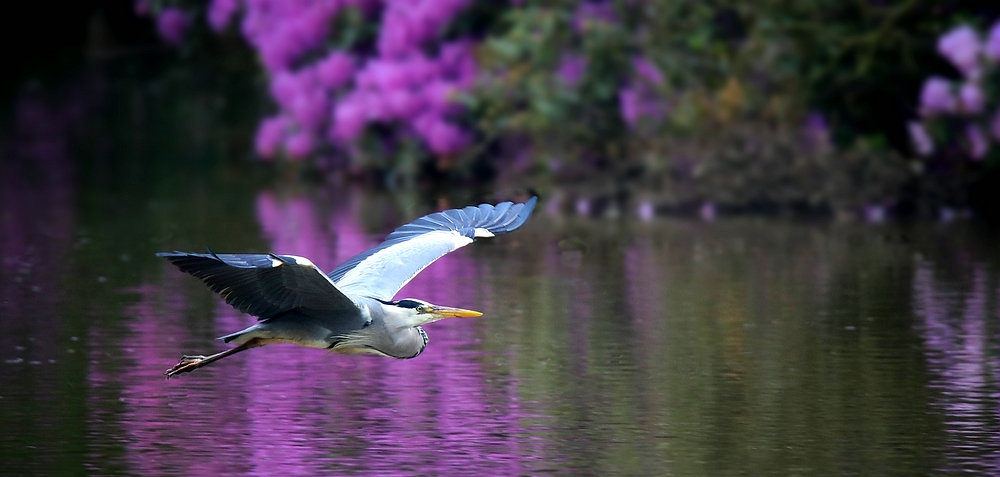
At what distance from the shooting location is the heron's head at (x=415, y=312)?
7.84 metres

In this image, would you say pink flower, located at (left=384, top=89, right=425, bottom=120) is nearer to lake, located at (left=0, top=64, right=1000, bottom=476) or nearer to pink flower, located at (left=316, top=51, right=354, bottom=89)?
pink flower, located at (left=316, top=51, right=354, bottom=89)

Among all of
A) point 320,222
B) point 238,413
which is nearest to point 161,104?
point 320,222

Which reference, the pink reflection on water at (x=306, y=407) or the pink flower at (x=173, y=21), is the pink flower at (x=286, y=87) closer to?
the pink flower at (x=173, y=21)

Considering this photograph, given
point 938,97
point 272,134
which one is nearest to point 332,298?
point 938,97

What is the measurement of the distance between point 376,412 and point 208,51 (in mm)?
22482

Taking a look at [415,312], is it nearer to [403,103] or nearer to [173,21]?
[403,103]

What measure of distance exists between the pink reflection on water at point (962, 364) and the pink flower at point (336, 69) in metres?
7.32

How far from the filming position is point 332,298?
24.7ft

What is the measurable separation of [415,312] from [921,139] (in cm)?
796

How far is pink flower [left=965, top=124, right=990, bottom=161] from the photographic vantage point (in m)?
14.5

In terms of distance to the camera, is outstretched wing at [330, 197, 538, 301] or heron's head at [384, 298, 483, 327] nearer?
heron's head at [384, 298, 483, 327]

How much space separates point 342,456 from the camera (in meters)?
7.07

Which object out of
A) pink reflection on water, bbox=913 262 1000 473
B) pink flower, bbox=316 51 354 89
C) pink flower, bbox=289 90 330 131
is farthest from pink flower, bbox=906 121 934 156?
pink flower, bbox=289 90 330 131

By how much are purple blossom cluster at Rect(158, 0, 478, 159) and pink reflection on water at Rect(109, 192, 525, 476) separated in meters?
6.90
